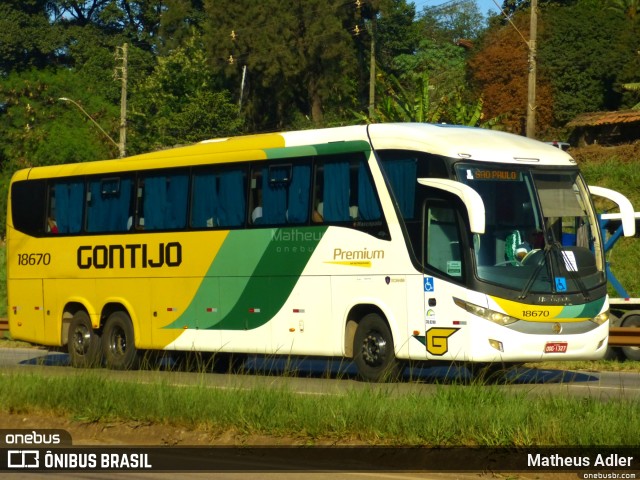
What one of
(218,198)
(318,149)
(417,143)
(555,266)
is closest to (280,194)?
(318,149)

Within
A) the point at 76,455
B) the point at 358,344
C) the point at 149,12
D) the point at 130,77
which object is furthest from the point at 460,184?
the point at 149,12

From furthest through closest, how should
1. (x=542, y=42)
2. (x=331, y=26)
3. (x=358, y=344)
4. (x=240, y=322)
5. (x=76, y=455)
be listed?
(x=331, y=26), (x=542, y=42), (x=240, y=322), (x=358, y=344), (x=76, y=455)

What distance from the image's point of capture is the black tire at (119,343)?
23.3 meters

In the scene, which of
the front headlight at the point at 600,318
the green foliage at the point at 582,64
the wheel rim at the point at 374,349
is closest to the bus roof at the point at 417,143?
the front headlight at the point at 600,318

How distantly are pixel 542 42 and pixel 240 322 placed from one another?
42048mm

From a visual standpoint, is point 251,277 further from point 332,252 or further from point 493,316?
point 493,316

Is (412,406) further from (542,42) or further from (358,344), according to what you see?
(542,42)

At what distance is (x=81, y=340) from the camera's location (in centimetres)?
2420

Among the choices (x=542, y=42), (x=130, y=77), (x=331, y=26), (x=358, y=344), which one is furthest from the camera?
(x=130, y=77)

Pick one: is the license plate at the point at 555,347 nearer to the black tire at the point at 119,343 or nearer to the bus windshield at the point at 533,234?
the bus windshield at the point at 533,234

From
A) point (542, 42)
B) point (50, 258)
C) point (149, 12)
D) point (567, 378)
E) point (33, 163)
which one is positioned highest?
point (149, 12)

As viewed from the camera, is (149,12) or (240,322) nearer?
(240,322)

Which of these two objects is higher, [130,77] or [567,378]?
[130,77]

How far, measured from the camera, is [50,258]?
24922mm
